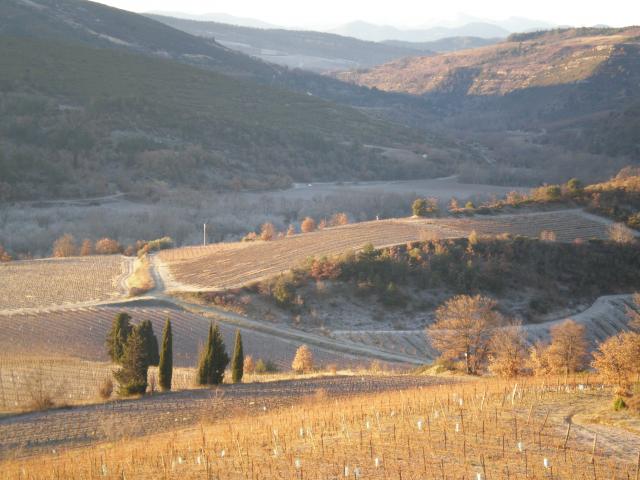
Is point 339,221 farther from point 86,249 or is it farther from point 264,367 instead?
point 264,367

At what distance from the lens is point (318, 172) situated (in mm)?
99312

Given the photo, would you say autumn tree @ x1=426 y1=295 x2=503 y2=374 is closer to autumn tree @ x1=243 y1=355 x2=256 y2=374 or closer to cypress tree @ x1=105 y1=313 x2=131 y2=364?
autumn tree @ x1=243 y1=355 x2=256 y2=374

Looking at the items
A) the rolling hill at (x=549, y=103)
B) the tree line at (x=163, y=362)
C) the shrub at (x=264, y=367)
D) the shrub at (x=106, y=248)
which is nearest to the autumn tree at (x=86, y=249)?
the shrub at (x=106, y=248)

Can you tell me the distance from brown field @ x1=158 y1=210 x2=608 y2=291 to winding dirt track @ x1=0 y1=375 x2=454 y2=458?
19.1m

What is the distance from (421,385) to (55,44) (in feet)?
330

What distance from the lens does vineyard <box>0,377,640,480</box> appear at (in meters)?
12.1

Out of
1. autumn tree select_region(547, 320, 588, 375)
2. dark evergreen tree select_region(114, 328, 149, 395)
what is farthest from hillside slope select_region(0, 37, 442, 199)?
autumn tree select_region(547, 320, 588, 375)

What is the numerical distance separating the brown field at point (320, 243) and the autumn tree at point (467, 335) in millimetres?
12932

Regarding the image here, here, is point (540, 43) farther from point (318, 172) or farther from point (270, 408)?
point (270, 408)

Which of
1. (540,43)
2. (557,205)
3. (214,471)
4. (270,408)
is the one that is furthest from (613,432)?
(540,43)

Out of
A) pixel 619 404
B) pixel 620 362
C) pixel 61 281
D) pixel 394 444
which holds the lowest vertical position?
pixel 61 281

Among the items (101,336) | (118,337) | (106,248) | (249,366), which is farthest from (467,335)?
(106,248)

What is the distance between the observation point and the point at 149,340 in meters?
25.0

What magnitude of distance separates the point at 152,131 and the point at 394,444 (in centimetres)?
8503
